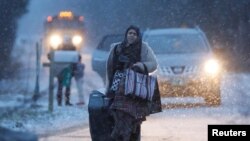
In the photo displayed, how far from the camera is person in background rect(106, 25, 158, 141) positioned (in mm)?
8656

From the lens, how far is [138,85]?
28.2 feet

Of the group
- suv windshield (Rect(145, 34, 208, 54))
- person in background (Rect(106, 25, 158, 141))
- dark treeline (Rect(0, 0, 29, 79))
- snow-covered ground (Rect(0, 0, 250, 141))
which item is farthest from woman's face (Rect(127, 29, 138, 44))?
dark treeline (Rect(0, 0, 29, 79))

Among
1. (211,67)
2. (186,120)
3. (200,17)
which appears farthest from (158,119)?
(200,17)

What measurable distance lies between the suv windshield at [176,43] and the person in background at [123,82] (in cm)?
823

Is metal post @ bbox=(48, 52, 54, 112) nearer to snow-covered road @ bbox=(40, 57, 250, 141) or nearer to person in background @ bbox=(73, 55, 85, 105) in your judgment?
snow-covered road @ bbox=(40, 57, 250, 141)

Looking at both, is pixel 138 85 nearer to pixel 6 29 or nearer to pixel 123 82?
pixel 123 82

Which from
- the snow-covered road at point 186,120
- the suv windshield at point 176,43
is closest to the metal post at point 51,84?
the snow-covered road at point 186,120

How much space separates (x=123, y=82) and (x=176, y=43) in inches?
364

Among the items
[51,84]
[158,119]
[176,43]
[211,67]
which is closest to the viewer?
[158,119]

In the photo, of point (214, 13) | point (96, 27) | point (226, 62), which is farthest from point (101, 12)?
point (226, 62)

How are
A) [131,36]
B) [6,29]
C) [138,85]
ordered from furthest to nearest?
1. [6,29]
2. [131,36]
3. [138,85]

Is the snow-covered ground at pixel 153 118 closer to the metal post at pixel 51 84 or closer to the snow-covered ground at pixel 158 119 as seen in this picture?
the snow-covered ground at pixel 158 119

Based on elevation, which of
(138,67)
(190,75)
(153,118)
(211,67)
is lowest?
(153,118)

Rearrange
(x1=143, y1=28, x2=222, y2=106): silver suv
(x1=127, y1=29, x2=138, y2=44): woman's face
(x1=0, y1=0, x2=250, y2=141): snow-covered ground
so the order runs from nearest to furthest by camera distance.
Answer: (x1=127, y1=29, x2=138, y2=44): woman's face < (x1=0, y1=0, x2=250, y2=141): snow-covered ground < (x1=143, y1=28, x2=222, y2=106): silver suv
